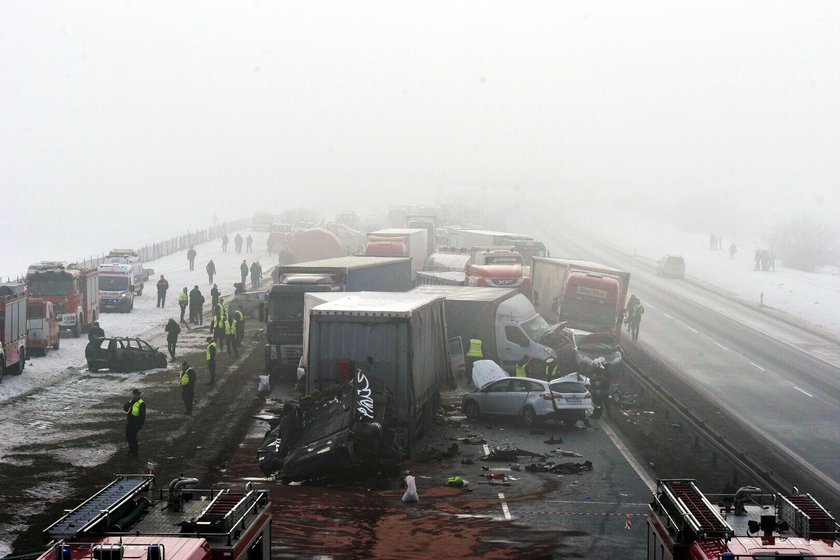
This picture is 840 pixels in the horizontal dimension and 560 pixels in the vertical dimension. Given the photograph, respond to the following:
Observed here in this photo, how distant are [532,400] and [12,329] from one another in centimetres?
1565

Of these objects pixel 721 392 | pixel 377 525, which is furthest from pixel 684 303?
pixel 377 525

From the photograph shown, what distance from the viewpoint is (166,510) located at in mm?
9953

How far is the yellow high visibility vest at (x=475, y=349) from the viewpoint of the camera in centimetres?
3114

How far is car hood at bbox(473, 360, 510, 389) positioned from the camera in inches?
1088

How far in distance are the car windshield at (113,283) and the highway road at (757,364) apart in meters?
23.8

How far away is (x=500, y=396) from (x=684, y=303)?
107 feet

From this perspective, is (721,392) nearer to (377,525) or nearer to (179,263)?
(377,525)

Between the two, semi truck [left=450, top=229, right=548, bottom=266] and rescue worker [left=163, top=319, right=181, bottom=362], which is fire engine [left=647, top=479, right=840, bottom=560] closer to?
rescue worker [left=163, top=319, right=181, bottom=362]

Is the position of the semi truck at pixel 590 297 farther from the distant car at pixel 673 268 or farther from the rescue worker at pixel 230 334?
the distant car at pixel 673 268

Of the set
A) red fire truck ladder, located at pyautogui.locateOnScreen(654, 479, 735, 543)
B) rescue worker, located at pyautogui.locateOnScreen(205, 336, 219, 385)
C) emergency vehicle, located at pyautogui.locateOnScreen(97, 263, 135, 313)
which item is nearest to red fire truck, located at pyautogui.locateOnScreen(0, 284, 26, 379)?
rescue worker, located at pyautogui.locateOnScreen(205, 336, 219, 385)

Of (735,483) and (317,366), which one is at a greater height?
(317,366)

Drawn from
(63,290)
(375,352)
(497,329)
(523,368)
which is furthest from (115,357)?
(375,352)

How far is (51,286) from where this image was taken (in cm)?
3797

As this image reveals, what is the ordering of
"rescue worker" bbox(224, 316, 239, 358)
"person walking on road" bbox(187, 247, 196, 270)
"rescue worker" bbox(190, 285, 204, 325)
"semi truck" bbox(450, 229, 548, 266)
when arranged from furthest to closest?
1. "person walking on road" bbox(187, 247, 196, 270)
2. "semi truck" bbox(450, 229, 548, 266)
3. "rescue worker" bbox(190, 285, 204, 325)
4. "rescue worker" bbox(224, 316, 239, 358)
